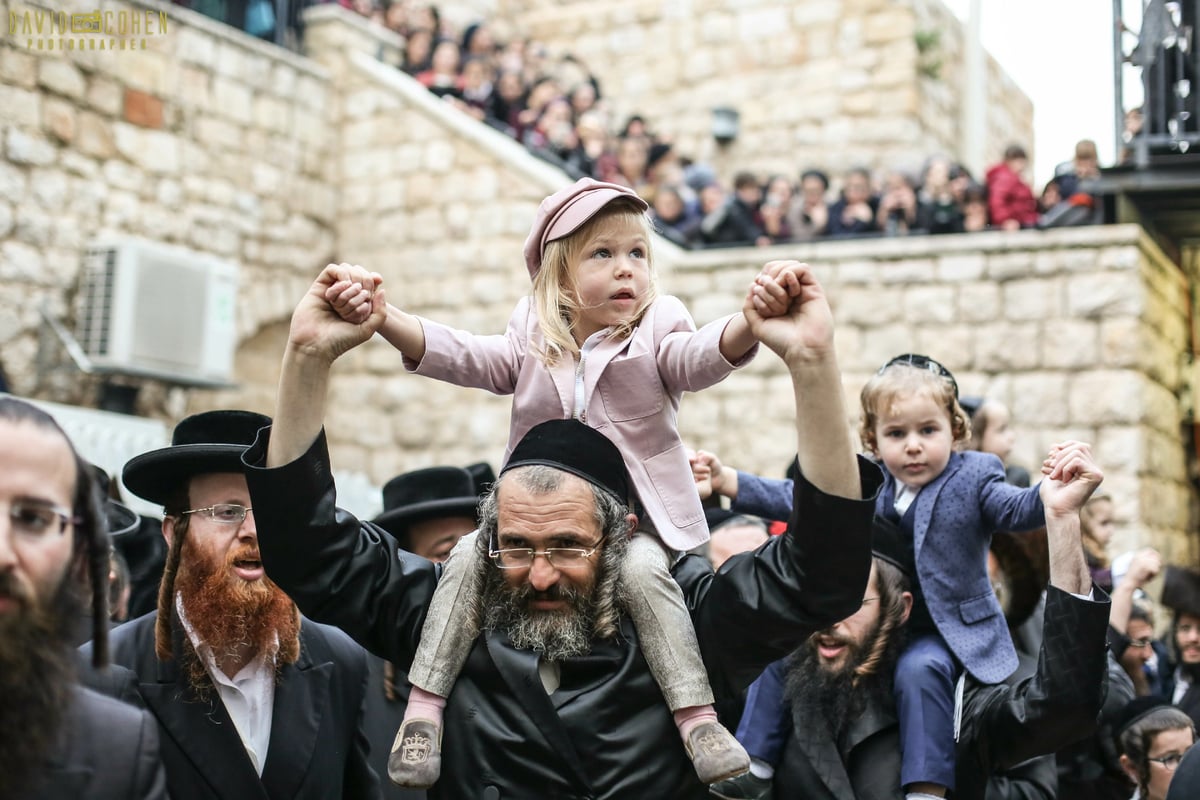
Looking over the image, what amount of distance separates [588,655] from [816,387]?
785 millimetres

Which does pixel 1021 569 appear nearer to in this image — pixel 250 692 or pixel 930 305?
pixel 250 692

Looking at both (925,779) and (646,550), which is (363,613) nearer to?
(646,550)

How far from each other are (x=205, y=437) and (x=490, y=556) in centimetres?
112

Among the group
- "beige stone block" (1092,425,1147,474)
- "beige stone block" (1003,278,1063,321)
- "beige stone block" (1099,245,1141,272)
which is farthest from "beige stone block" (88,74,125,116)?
"beige stone block" (1092,425,1147,474)

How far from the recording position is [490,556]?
10.4 feet

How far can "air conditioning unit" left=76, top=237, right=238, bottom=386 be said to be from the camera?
10.9m

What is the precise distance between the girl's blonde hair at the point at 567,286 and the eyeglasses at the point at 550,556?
1.69 ft

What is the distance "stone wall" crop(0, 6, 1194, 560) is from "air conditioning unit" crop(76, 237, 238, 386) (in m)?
0.28

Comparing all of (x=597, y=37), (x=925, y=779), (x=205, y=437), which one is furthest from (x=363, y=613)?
(x=597, y=37)

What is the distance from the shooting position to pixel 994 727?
3779mm

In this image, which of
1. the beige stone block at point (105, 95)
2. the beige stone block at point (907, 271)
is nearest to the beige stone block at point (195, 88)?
the beige stone block at point (105, 95)

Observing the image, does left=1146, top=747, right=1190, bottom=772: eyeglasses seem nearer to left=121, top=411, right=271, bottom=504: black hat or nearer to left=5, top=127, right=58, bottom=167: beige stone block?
left=121, top=411, right=271, bottom=504: black hat

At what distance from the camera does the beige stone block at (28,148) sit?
10625 mm

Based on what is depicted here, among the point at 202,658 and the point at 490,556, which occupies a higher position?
the point at 490,556
